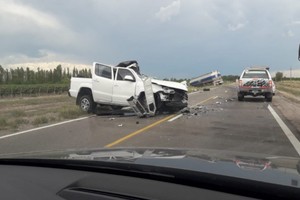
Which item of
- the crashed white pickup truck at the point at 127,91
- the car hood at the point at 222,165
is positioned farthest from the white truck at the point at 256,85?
the car hood at the point at 222,165

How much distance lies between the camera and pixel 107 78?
19672 millimetres

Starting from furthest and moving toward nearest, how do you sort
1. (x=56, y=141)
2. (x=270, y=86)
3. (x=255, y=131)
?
(x=270, y=86) < (x=255, y=131) < (x=56, y=141)

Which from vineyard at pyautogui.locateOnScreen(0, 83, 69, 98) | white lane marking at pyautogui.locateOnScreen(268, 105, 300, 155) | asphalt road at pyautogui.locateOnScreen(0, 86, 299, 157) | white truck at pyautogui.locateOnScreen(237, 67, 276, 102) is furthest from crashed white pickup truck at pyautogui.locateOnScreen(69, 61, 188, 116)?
vineyard at pyautogui.locateOnScreen(0, 83, 69, 98)

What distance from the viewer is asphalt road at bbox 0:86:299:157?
11188 millimetres

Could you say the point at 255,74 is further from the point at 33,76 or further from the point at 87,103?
the point at 33,76

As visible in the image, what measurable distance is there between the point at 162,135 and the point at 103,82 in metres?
6.94

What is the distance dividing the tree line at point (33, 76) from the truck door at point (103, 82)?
72.2 meters

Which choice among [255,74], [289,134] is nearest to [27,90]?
[255,74]

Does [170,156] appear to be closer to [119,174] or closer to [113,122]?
[119,174]

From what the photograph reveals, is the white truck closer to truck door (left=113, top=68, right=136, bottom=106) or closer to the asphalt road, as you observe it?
the asphalt road

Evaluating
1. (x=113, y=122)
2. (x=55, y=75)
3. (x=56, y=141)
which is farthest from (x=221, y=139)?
(x=55, y=75)

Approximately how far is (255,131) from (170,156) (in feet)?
37.5

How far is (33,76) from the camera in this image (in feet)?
346

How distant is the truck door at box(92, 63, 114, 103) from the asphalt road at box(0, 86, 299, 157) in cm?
142
